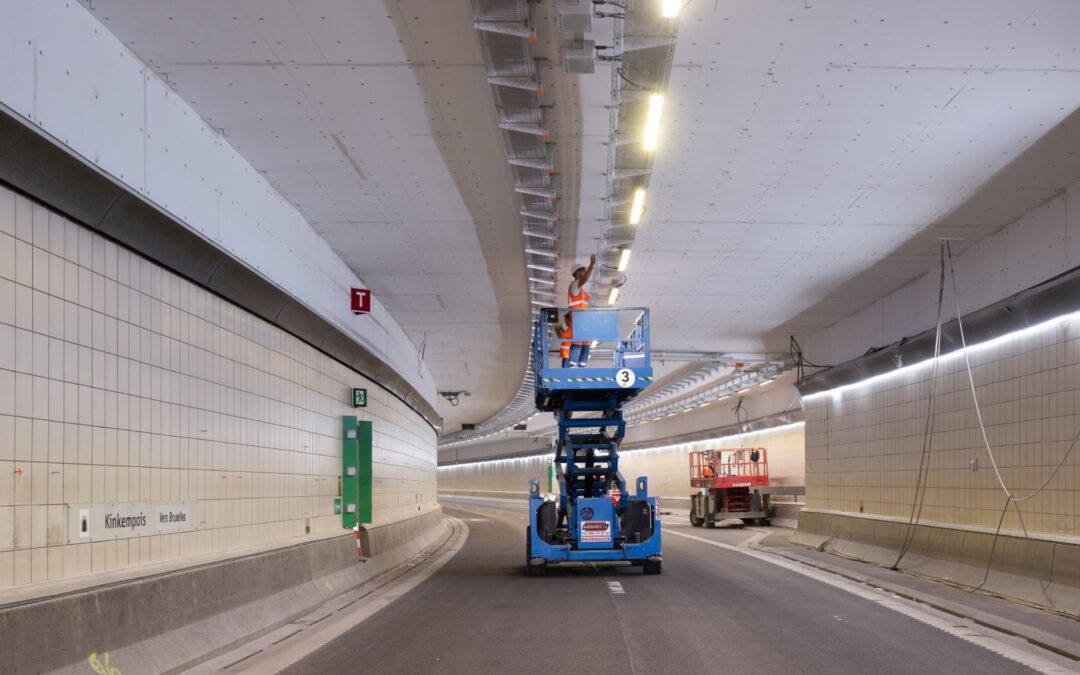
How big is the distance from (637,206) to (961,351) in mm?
Answer: 6731

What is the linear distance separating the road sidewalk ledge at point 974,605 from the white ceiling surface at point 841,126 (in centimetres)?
526

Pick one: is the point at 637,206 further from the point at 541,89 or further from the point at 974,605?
the point at 974,605

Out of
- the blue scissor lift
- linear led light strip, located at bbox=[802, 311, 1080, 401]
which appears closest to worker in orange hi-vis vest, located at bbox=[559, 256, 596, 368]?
the blue scissor lift

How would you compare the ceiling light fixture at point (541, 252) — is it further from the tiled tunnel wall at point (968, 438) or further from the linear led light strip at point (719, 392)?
the linear led light strip at point (719, 392)

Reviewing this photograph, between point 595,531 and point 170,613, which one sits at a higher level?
point 170,613

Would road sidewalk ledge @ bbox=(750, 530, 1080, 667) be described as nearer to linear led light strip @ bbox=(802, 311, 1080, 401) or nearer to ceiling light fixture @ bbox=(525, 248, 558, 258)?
linear led light strip @ bbox=(802, 311, 1080, 401)

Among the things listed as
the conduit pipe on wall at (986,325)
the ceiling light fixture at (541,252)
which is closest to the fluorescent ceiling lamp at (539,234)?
the ceiling light fixture at (541,252)

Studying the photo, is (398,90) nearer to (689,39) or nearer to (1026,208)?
(689,39)

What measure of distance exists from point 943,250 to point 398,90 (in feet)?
34.1

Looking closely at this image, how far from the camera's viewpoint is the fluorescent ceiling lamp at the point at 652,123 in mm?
9805

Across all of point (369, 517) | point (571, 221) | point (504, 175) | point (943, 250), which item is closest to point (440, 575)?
point (369, 517)

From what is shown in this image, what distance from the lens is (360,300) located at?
17969mm

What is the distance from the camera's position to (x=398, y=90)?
1016cm

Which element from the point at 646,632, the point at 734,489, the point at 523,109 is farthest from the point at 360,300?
the point at 734,489
